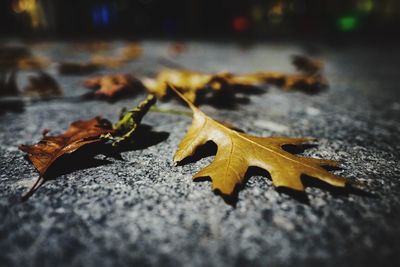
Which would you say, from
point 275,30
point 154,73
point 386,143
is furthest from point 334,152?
point 275,30

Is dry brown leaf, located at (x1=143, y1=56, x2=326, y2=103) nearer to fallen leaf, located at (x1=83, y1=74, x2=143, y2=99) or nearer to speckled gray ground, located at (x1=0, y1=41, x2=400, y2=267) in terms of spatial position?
fallen leaf, located at (x1=83, y1=74, x2=143, y2=99)

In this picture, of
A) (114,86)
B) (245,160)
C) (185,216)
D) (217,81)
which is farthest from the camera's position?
(114,86)

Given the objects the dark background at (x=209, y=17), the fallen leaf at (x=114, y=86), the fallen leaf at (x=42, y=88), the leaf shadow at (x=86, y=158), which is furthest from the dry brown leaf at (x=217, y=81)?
the dark background at (x=209, y=17)

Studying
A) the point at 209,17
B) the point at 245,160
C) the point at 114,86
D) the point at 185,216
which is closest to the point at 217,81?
the point at 114,86

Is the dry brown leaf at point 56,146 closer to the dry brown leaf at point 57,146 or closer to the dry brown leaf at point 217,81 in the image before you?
the dry brown leaf at point 57,146

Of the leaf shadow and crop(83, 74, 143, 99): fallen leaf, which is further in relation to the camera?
crop(83, 74, 143, 99): fallen leaf

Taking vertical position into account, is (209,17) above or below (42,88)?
above

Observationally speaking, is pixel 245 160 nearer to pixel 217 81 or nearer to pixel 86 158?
pixel 86 158

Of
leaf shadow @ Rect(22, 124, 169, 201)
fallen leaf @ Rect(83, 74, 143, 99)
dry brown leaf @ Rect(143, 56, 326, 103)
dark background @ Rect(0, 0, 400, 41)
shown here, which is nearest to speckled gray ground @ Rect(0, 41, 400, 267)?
leaf shadow @ Rect(22, 124, 169, 201)
